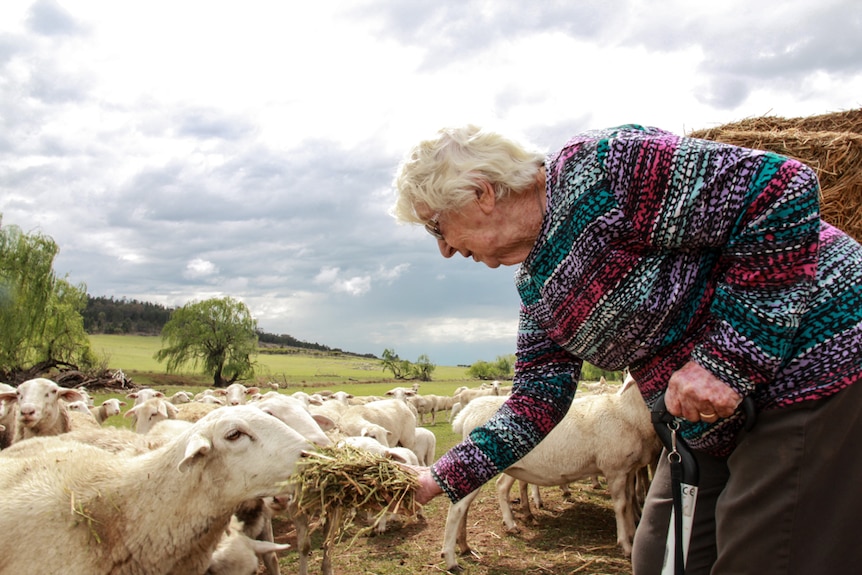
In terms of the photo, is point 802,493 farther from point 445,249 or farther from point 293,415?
point 293,415

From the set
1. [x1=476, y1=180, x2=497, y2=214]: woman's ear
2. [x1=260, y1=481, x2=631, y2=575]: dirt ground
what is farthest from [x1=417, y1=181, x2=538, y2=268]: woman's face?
[x1=260, y1=481, x2=631, y2=575]: dirt ground

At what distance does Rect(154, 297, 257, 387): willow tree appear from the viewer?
61081 mm

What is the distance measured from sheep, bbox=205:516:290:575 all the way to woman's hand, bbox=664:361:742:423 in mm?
3595

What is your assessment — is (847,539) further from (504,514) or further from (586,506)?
(586,506)

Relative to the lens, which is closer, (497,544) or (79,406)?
(497,544)

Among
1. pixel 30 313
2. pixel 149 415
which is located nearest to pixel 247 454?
pixel 149 415

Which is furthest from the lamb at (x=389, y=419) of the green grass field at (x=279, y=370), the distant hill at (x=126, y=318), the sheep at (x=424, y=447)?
the distant hill at (x=126, y=318)

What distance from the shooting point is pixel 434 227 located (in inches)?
102

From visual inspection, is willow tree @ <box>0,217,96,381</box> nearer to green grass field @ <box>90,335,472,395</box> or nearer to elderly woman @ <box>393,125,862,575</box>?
green grass field @ <box>90,335,472,395</box>

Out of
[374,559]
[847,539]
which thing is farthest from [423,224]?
[374,559]

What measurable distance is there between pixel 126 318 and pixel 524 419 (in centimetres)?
12930

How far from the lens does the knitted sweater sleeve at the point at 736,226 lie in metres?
1.75

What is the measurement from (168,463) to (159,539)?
1.49 feet

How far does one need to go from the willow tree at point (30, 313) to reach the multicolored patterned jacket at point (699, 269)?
42360mm
